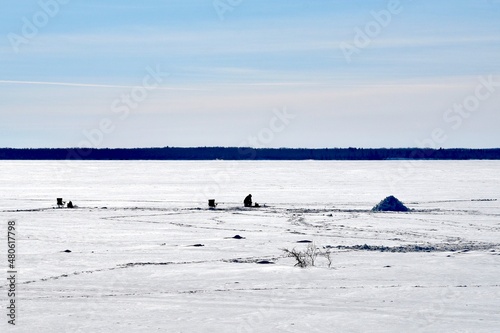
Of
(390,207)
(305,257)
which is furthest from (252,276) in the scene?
(390,207)

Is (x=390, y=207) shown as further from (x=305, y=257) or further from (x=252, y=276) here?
(x=252, y=276)

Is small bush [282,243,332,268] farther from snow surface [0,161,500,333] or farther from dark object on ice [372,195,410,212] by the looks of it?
dark object on ice [372,195,410,212]

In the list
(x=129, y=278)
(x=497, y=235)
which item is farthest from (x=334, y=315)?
(x=497, y=235)

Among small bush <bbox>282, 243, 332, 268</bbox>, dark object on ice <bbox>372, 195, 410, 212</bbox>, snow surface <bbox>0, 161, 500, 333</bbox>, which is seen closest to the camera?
snow surface <bbox>0, 161, 500, 333</bbox>

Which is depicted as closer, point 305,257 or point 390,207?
point 305,257

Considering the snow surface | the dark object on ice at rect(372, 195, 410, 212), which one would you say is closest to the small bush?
the snow surface

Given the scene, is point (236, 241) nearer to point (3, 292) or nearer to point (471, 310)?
point (3, 292)

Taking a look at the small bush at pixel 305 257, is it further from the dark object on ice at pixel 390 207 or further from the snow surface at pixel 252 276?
the dark object on ice at pixel 390 207

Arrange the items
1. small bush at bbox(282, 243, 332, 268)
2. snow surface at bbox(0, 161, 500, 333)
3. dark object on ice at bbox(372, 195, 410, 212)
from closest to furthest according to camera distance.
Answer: snow surface at bbox(0, 161, 500, 333), small bush at bbox(282, 243, 332, 268), dark object on ice at bbox(372, 195, 410, 212)

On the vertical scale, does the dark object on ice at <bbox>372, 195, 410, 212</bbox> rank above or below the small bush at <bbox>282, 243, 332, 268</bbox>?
above

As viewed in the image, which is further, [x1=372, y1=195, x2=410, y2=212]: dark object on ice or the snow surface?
[x1=372, y1=195, x2=410, y2=212]: dark object on ice

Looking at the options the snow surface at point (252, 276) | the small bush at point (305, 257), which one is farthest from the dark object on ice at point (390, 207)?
the small bush at point (305, 257)

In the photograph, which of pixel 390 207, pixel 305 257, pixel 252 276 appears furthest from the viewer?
pixel 390 207

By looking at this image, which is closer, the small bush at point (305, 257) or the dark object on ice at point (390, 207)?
the small bush at point (305, 257)
